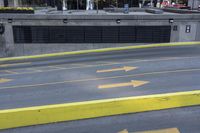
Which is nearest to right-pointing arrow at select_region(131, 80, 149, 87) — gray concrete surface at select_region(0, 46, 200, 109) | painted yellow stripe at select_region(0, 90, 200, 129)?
gray concrete surface at select_region(0, 46, 200, 109)

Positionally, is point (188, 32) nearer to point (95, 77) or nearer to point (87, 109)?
point (95, 77)

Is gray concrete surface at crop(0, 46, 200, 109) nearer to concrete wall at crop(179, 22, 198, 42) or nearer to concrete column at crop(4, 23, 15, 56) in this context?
concrete wall at crop(179, 22, 198, 42)

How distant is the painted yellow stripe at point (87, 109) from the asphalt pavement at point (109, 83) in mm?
176

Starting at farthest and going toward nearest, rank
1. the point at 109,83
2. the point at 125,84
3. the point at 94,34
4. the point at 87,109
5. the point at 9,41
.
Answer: the point at 9,41, the point at 94,34, the point at 109,83, the point at 125,84, the point at 87,109

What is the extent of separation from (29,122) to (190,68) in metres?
8.52

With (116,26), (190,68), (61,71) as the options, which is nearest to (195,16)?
(116,26)

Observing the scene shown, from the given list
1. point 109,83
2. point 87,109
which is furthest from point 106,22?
point 87,109

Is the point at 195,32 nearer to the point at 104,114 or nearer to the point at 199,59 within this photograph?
the point at 199,59

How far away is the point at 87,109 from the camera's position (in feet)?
25.7

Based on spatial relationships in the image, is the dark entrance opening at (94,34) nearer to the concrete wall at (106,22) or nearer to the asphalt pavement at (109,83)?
the concrete wall at (106,22)

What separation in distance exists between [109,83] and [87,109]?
375 cm

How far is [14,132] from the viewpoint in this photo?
7.34 metres

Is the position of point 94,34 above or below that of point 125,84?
above

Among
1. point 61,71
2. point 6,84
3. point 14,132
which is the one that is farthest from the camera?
point 61,71
